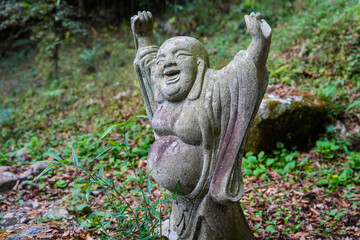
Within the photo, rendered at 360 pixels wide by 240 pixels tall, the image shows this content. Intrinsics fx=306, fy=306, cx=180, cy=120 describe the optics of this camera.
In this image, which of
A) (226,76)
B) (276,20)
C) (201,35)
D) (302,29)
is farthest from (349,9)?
(226,76)

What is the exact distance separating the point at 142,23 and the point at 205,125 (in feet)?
3.88

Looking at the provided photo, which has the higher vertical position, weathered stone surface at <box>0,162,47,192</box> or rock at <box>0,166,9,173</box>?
rock at <box>0,166,9,173</box>

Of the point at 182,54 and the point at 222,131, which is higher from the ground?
the point at 182,54

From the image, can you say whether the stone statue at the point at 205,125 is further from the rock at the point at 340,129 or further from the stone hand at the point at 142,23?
the rock at the point at 340,129

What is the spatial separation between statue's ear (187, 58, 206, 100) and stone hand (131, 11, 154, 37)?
67 cm

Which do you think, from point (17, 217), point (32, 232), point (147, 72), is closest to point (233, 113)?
point (147, 72)

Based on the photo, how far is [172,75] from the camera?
256 centimetres

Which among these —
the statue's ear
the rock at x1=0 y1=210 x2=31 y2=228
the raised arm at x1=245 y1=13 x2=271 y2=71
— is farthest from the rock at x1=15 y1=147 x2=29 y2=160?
the raised arm at x1=245 y1=13 x2=271 y2=71

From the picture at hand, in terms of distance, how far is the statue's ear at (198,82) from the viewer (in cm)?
246

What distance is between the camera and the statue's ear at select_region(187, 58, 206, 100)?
96.8 inches

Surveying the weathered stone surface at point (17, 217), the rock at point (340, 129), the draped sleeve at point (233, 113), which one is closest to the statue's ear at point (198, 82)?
the draped sleeve at point (233, 113)

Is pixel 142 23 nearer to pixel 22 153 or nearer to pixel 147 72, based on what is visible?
pixel 147 72

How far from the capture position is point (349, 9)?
657 centimetres

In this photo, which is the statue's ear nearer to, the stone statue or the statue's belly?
the stone statue
